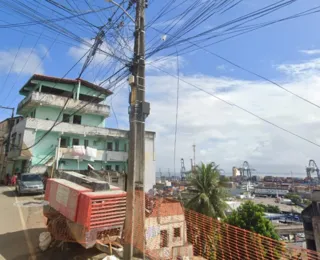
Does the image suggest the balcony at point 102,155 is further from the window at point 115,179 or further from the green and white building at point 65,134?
the window at point 115,179

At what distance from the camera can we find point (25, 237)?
26.7ft

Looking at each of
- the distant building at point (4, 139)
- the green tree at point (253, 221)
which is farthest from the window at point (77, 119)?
the green tree at point (253, 221)

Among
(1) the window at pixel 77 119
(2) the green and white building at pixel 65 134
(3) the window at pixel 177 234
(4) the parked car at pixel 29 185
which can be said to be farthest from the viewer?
(1) the window at pixel 77 119

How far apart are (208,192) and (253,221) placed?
14.3ft

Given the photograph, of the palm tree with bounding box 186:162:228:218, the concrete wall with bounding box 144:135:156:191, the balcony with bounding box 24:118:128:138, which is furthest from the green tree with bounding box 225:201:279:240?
the balcony with bounding box 24:118:128:138

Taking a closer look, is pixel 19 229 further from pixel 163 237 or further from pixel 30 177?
pixel 30 177

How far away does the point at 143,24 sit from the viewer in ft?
23.1

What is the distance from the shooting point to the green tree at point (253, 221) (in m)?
17.3

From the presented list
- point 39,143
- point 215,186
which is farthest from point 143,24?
point 39,143

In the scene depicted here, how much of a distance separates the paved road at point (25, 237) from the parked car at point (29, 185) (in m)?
3.91

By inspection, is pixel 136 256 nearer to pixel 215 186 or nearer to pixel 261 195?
pixel 215 186

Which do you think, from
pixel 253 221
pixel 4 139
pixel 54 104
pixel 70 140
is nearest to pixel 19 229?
pixel 253 221

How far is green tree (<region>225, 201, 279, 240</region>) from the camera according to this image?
682 inches

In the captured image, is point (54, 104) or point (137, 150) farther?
point (54, 104)
